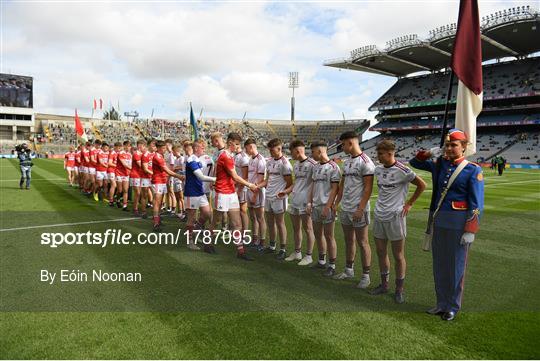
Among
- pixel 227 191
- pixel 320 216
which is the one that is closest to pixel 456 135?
pixel 320 216

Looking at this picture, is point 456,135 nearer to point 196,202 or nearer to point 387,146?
point 387,146

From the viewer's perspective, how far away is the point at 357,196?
528 cm

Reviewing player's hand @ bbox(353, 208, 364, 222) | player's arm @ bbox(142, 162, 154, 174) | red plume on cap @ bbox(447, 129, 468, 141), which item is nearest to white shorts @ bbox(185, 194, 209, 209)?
player's arm @ bbox(142, 162, 154, 174)

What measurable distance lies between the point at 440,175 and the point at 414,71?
70.0m

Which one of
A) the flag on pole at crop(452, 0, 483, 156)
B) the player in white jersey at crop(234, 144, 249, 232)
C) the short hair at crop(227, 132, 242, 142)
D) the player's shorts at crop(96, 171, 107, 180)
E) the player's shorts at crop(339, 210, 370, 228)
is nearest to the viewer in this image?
the flag on pole at crop(452, 0, 483, 156)

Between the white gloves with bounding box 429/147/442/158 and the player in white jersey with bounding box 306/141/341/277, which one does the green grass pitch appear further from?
the white gloves with bounding box 429/147/442/158

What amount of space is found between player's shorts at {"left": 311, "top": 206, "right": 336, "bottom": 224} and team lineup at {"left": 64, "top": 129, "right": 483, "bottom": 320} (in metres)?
0.02

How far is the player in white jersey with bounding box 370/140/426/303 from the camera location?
4.68m

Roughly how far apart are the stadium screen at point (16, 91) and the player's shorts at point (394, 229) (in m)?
80.8

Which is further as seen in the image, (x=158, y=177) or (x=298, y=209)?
(x=158, y=177)

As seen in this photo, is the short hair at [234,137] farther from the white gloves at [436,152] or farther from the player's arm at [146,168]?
the white gloves at [436,152]

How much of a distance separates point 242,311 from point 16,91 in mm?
80966

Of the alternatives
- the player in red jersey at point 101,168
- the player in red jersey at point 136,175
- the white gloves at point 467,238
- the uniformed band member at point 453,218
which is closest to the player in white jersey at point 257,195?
the uniformed band member at point 453,218

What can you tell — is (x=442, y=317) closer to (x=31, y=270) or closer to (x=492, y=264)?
(x=492, y=264)
